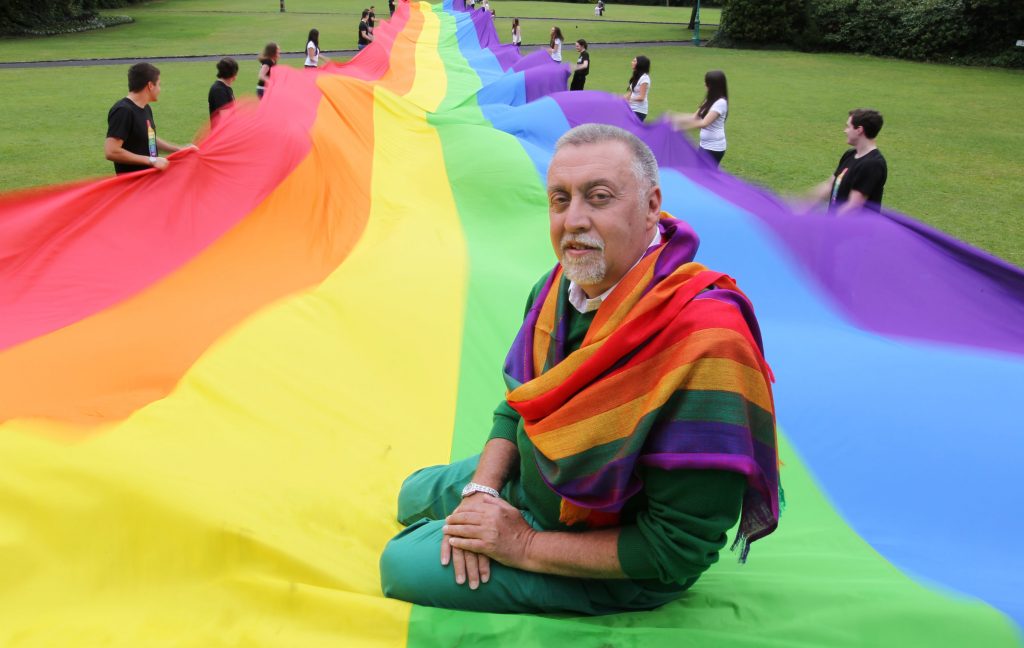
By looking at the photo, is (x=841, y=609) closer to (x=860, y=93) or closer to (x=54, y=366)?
(x=54, y=366)

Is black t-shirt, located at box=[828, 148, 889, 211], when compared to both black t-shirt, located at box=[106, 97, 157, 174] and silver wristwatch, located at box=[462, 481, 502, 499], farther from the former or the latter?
black t-shirt, located at box=[106, 97, 157, 174]

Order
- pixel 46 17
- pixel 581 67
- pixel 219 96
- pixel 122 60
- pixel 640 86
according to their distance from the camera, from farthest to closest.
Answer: pixel 46 17 → pixel 122 60 → pixel 581 67 → pixel 640 86 → pixel 219 96

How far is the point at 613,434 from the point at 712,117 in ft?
20.9

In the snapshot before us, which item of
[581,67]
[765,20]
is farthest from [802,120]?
[765,20]

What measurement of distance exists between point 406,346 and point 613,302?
1630 millimetres

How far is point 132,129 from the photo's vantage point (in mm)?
5391

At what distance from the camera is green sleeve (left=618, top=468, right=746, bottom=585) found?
1530 millimetres

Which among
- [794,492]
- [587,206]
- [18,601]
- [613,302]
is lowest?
[794,492]

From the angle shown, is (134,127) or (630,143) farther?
(134,127)

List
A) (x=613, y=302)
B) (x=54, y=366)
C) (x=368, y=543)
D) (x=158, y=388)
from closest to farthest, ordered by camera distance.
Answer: (x=613, y=302), (x=368, y=543), (x=158, y=388), (x=54, y=366)

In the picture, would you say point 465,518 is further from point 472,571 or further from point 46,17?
point 46,17

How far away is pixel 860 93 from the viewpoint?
15.9 m

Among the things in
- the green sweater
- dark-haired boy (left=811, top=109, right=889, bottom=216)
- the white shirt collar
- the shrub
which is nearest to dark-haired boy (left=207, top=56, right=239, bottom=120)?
dark-haired boy (left=811, top=109, right=889, bottom=216)

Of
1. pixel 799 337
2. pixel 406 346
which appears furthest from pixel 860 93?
pixel 406 346
